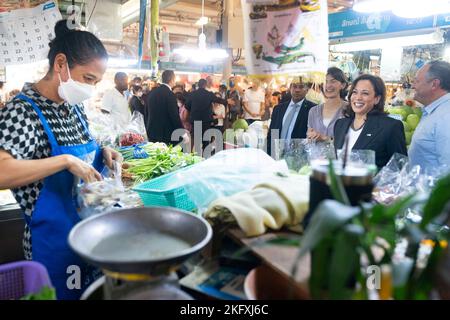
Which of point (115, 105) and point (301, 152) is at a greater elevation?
point (115, 105)

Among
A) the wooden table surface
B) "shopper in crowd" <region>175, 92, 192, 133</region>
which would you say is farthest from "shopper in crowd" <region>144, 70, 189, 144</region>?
the wooden table surface

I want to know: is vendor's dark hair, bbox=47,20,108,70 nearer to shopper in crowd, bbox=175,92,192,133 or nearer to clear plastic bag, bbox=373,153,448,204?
clear plastic bag, bbox=373,153,448,204

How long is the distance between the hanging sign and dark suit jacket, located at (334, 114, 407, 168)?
1.67m

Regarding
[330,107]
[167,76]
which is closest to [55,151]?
[330,107]

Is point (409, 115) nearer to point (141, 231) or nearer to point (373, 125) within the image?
point (373, 125)

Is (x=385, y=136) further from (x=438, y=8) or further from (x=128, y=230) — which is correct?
(x=128, y=230)

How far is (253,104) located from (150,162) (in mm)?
5720

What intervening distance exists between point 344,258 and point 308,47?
1317mm

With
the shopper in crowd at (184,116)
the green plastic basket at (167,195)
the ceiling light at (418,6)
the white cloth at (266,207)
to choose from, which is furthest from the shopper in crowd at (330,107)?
the shopper in crowd at (184,116)

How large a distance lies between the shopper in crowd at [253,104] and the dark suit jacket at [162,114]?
106 inches

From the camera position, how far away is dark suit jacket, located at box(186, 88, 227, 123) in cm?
778

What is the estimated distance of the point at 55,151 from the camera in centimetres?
196

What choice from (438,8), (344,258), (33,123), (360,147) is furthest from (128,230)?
(438,8)

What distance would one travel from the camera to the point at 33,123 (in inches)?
74.3
